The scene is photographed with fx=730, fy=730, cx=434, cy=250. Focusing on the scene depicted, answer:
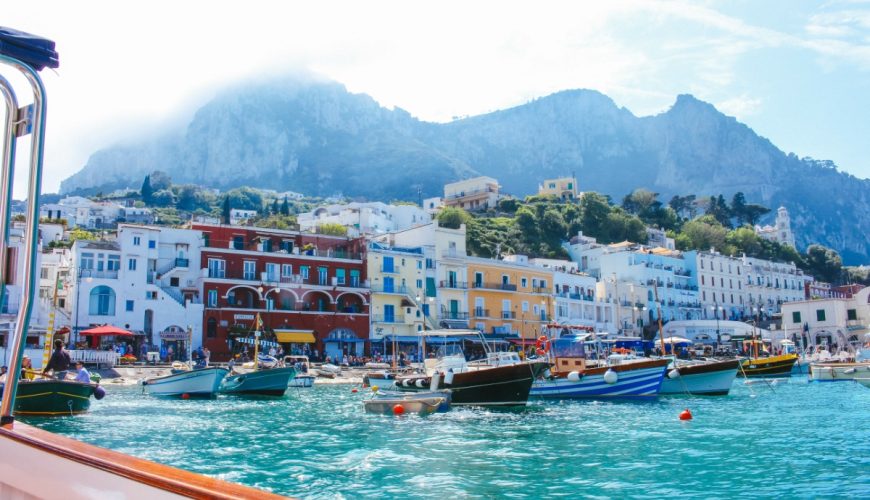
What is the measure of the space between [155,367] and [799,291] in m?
84.0

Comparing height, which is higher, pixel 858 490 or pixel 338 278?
pixel 338 278

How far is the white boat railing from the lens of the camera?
3775cm

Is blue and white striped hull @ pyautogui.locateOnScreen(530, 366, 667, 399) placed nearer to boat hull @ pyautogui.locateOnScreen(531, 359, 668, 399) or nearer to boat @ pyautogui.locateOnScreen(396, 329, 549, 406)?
boat hull @ pyautogui.locateOnScreen(531, 359, 668, 399)

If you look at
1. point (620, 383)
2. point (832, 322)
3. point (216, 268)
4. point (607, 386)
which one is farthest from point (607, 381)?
point (832, 322)

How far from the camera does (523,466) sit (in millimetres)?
13711

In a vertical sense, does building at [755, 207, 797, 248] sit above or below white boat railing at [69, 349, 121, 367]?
above

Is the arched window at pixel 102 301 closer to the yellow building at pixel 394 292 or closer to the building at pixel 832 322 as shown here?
the yellow building at pixel 394 292

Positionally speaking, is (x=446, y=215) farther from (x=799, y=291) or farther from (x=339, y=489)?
(x=339, y=489)

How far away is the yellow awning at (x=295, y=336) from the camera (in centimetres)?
5016

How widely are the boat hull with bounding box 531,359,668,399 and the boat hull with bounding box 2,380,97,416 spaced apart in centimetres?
1768

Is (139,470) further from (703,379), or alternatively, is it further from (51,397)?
(703,379)

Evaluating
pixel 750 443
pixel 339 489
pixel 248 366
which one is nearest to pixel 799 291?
pixel 248 366

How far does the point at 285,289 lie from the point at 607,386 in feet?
92.7

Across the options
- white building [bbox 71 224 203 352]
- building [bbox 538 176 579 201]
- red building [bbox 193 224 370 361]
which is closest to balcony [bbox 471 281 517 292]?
red building [bbox 193 224 370 361]
